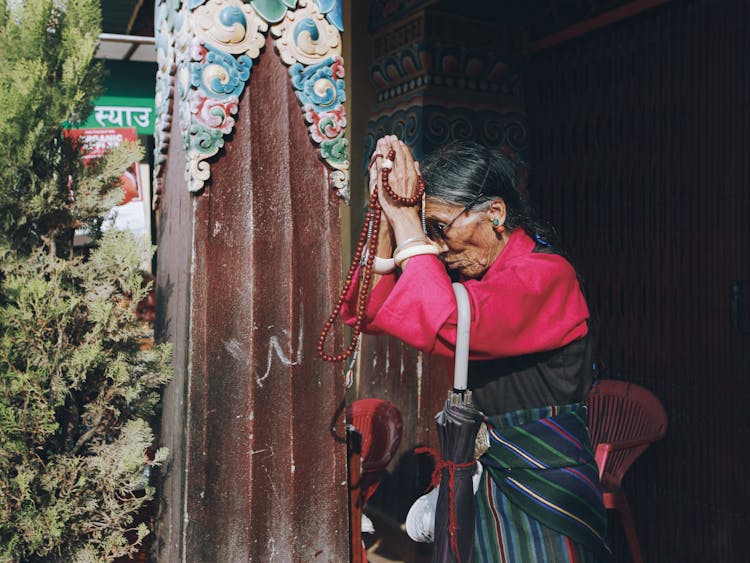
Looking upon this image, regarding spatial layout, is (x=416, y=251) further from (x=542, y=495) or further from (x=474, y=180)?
(x=542, y=495)

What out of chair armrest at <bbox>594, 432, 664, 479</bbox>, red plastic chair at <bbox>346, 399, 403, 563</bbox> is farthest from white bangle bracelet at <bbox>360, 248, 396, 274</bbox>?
chair armrest at <bbox>594, 432, 664, 479</bbox>

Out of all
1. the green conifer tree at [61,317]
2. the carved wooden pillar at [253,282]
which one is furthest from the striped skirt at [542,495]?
the green conifer tree at [61,317]

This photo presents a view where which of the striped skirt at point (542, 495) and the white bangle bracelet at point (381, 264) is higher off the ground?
the white bangle bracelet at point (381, 264)

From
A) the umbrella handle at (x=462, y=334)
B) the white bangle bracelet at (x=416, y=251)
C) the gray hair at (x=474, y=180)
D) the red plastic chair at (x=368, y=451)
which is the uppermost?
the gray hair at (x=474, y=180)

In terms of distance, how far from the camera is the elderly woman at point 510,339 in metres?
1.90

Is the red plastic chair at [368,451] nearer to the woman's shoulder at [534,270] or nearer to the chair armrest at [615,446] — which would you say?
the chair armrest at [615,446]

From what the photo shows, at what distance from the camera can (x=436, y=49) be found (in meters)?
4.21

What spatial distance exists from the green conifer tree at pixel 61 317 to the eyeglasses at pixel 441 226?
95cm

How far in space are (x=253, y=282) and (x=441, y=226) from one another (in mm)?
839

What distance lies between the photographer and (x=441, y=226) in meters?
2.09

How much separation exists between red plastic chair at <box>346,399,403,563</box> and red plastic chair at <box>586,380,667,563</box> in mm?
960

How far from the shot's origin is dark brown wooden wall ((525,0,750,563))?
3627 millimetres

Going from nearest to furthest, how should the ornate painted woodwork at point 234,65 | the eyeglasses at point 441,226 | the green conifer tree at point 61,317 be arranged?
the eyeglasses at point 441,226
the green conifer tree at point 61,317
the ornate painted woodwork at point 234,65

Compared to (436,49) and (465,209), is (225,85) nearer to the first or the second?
(465,209)
